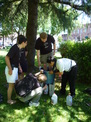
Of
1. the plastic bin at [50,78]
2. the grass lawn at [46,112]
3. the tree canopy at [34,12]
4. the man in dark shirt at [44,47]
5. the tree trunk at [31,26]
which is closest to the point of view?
the grass lawn at [46,112]

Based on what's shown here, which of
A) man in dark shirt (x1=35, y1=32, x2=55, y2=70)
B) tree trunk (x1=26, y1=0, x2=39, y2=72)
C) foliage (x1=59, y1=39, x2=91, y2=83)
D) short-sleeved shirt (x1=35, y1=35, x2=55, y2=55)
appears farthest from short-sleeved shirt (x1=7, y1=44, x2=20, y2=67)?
tree trunk (x1=26, y1=0, x2=39, y2=72)

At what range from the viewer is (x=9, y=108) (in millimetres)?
3494

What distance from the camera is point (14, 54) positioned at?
3443 mm

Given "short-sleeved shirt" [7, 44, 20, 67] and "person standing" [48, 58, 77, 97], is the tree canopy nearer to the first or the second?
"person standing" [48, 58, 77, 97]

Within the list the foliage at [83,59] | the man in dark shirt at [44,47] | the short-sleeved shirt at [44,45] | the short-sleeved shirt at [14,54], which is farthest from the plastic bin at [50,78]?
the foliage at [83,59]

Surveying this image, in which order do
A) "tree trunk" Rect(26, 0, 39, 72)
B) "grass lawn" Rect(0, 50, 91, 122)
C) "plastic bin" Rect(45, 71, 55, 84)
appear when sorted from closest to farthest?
1. "grass lawn" Rect(0, 50, 91, 122)
2. "plastic bin" Rect(45, 71, 55, 84)
3. "tree trunk" Rect(26, 0, 39, 72)

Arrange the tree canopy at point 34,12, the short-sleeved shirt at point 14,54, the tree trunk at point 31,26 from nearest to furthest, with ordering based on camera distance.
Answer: the short-sleeved shirt at point 14,54
the tree canopy at point 34,12
the tree trunk at point 31,26

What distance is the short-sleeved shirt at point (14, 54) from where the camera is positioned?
3.36m

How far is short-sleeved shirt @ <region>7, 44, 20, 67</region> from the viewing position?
3.36m

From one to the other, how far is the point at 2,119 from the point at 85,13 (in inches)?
175

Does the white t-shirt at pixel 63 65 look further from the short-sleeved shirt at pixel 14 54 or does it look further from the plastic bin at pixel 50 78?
the short-sleeved shirt at pixel 14 54

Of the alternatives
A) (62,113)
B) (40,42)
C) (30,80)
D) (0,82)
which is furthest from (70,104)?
(0,82)

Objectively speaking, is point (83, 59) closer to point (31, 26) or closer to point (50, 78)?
point (50, 78)

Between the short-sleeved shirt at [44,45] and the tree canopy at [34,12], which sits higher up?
the tree canopy at [34,12]
